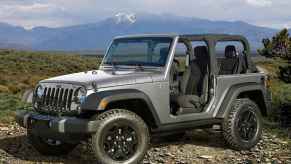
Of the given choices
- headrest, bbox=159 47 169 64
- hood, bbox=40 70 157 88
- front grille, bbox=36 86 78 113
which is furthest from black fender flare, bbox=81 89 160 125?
headrest, bbox=159 47 169 64

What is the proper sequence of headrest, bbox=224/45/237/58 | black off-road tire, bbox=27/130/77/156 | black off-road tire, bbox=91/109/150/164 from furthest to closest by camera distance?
1. headrest, bbox=224/45/237/58
2. black off-road tire, bbox=27/130/77/156
3. black off-road tire, bbox=91/109/150/164

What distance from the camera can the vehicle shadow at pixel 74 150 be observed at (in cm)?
744

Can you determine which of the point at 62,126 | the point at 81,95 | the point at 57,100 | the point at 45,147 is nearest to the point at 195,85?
the point at 81,95

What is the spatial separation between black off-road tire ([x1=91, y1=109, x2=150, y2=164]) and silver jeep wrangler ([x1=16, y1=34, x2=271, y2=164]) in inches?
0.5

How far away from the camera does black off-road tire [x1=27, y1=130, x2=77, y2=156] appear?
772 cm

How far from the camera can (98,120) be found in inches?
252

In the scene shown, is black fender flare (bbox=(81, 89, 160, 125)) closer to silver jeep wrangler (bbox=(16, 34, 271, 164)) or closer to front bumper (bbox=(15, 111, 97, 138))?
silver jeep wrangler (bbox=(16, 34, 271, 164))

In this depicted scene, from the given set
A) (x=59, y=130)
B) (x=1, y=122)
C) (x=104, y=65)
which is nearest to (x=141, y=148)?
(x=59, y=130)

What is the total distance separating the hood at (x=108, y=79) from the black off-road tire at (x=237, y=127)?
5.83 feet

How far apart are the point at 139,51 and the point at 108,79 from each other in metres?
1.37

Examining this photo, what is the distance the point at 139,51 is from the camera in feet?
25.9

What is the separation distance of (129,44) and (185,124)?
1817 mm

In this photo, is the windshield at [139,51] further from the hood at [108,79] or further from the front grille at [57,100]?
the front grille at [57,100]

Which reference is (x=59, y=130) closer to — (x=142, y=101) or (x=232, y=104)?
(x=142, y=101)
